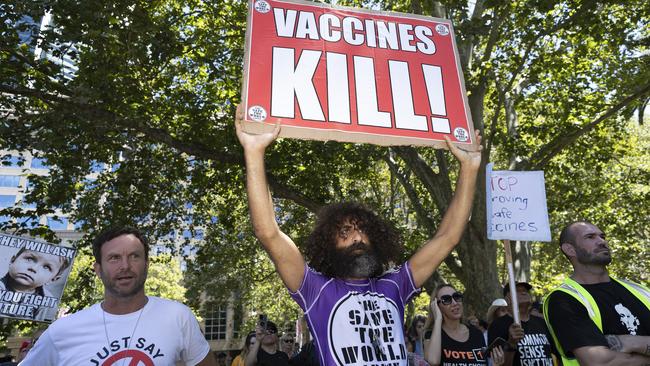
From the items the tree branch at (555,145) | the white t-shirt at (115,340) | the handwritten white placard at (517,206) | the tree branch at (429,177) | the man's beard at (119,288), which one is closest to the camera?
the white t-shirt at (115,340)

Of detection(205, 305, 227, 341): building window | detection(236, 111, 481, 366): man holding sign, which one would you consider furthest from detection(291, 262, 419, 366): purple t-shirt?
detection(205, 305, 227, 341): building window

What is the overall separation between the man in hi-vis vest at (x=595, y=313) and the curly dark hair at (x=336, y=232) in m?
1.00

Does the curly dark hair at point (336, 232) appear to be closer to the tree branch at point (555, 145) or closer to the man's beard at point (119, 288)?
the man's beard at point (119, 288)

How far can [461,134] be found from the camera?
3.24 metres

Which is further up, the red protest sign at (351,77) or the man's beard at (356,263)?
the red protest sign at (351,77)

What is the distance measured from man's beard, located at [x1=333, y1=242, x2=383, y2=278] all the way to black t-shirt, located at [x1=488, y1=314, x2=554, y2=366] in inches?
118

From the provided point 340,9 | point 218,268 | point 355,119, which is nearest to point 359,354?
point 355,119

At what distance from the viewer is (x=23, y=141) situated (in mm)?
9523

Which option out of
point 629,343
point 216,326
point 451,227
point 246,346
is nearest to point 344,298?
point 451,227

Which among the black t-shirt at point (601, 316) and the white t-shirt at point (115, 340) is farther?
the black t-shirt at point (601, 316)

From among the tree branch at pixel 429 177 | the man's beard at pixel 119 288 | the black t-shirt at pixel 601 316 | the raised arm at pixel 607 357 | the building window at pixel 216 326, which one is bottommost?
the raised arm at pixel 607 357

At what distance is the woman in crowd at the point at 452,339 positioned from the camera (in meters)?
5.00

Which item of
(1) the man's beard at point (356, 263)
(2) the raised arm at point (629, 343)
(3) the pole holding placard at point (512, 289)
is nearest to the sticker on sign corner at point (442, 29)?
(1) the man's beard at point (356, 263)

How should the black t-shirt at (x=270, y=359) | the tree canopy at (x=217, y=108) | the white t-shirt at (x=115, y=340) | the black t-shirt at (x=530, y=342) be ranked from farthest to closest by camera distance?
1. the tree canopy at (x=217, y=108)
2. the black t-shirt at (x=270, y=359)
3. the black t-shirt at (x=530, y=342)
4. the white t-shirt at (x=115, y=340)
